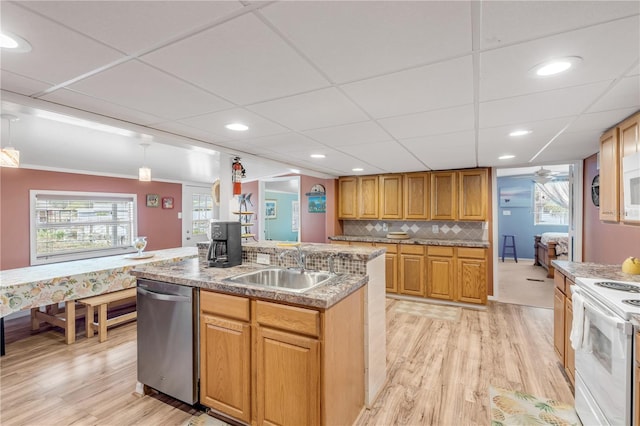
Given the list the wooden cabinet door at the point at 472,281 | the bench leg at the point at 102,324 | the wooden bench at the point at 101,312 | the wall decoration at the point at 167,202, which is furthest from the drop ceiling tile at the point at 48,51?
the wall decoration at the point at 167,202

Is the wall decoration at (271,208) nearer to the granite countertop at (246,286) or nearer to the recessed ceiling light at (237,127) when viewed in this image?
the granite countertop at (246,286)

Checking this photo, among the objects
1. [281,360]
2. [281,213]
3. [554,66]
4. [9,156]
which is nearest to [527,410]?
[281,360]

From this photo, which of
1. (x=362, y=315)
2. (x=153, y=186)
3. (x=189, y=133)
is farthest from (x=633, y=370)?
(x=153, y=186)

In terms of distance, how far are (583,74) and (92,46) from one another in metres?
2.25

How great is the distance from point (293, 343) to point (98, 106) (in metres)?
1.94

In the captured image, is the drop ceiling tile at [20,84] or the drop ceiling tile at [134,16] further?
the drop ceiling tile at [20,84]

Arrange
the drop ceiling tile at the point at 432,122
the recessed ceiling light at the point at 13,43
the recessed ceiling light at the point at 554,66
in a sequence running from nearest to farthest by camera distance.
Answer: the recessed ceiling light at the point at 13,43
the recessed ceiling light at the point at 554,66
the drop ceiling tile at the point at 432,122

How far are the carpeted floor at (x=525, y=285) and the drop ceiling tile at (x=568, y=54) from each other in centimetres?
387

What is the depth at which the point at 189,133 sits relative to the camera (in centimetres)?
257

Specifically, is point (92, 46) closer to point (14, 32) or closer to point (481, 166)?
point (14, 32)

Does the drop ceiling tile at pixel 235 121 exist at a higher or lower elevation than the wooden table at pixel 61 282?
higher

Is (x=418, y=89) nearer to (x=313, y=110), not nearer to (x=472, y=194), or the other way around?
(x=313, y=110)

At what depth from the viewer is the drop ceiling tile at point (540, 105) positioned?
1691mm

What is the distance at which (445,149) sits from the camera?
10.7 ft
